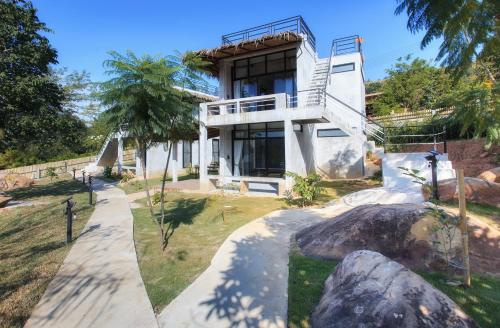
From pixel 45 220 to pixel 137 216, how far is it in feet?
9.85

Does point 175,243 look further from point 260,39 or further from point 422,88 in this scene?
point 422,88

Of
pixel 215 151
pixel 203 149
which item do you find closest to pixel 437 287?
pixel 203 149

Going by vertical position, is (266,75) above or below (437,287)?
above

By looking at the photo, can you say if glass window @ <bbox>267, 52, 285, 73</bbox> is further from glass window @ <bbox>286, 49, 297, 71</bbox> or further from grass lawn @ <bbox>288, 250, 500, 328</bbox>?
grass lawn @ <bbox>288, 250, 500, 328</bbox>

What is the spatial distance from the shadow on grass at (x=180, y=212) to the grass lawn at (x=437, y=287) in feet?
11.0

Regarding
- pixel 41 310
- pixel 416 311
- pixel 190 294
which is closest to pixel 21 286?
pixel 41 310

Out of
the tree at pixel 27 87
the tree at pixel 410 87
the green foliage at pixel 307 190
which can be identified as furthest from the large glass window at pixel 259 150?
the tree at pixel 410 87

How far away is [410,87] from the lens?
3169 centimetres

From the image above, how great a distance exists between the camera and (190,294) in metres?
4.49

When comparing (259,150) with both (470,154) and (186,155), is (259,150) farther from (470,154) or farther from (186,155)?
(186,155)

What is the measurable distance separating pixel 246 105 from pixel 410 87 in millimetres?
23724

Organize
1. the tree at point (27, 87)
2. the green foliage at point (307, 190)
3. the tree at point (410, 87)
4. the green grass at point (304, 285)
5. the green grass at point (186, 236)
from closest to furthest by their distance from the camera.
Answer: the green grass at point (304, 285) → the green grass at point (186, 236) → the green foliage at point (307, 190) → the tree at point (27, 87) → the tree at point (410, 87)

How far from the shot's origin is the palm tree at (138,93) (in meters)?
5.64

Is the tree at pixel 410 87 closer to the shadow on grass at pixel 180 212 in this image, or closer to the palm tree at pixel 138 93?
the shadow on grass at pixel 180 212
